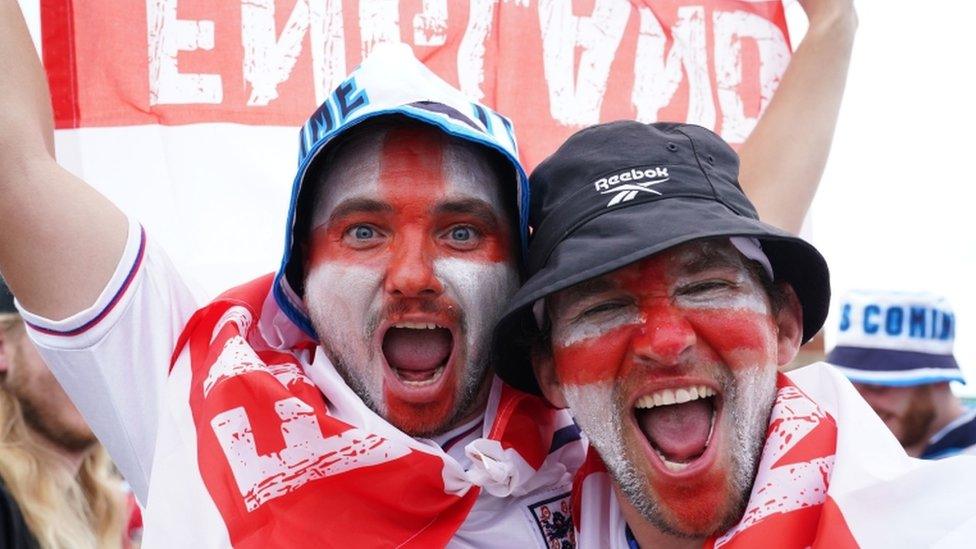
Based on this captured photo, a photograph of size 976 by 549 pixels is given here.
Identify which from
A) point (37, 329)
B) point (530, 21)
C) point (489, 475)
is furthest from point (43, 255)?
point (530, 21)

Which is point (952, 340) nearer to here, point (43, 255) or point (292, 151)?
point (292, 151)

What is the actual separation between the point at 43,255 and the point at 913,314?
4199 mm

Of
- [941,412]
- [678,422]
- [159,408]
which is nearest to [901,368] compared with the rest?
[941,412]

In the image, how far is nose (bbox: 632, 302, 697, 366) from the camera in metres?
2.34

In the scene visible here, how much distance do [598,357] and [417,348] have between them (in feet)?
1.49

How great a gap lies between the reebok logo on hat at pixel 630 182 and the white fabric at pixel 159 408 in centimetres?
55

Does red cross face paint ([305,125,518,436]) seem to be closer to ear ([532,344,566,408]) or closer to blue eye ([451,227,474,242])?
blue eye ([451,227,474,242])

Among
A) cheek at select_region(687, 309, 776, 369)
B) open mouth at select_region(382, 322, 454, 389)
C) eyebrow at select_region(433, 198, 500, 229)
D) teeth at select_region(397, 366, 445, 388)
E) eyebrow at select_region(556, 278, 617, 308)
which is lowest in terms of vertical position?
teeth at select_region(397, 366, 445, 388)

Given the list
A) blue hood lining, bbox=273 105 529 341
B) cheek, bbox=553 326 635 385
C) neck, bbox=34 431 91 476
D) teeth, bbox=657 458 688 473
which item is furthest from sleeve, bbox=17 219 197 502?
neck, bbox=34 431 91 476

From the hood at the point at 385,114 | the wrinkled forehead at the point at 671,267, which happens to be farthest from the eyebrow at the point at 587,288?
the hood at the point at 385,114

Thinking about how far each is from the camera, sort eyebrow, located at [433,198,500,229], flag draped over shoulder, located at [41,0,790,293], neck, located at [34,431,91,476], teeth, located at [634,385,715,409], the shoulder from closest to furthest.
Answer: teeth, located at [634,385,715,409], eyebrow, located at [433,198,500,229], flag draped over shoulder, located at [41,0,790,293], the shoulder, neck, located at [34,431,91,476]

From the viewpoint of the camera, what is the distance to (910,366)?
530 centimetres

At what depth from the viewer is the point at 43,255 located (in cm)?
250

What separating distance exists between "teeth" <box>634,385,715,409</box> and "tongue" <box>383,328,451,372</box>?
1.62 ft
